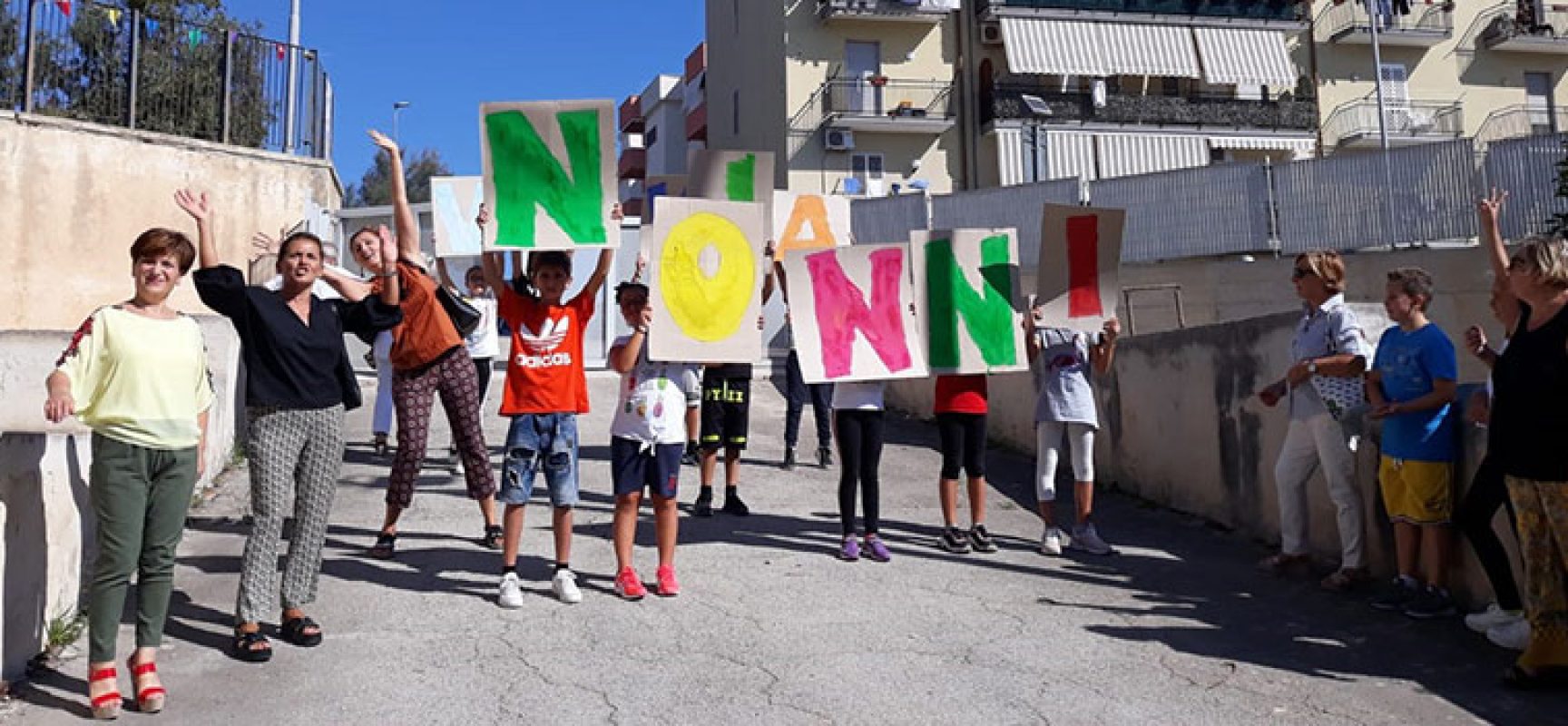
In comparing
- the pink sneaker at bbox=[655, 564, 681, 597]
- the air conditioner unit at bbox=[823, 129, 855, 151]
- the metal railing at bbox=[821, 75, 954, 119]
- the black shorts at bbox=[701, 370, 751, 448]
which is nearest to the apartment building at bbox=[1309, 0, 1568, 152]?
the metal railing at bbox=[821, 75, 954, 119]

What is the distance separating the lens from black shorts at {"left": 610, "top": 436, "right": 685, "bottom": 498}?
5.74 meters

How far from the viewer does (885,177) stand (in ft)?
103

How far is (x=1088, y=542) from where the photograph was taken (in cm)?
712

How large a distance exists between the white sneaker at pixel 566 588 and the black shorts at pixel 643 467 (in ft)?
1.53

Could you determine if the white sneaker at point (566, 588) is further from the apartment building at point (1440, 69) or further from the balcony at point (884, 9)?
the apartment building at point (1440, 69)

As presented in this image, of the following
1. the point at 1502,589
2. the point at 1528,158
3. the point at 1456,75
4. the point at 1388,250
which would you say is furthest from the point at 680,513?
the point at 1456,75

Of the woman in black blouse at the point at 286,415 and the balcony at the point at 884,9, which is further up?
the balcony at the point at 884,9

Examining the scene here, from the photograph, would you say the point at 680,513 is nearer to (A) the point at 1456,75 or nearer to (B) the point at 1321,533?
(B) the point at 1321,533

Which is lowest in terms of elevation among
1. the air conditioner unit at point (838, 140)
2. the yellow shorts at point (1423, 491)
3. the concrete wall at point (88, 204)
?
the yellow shorts at point (1423, 491)

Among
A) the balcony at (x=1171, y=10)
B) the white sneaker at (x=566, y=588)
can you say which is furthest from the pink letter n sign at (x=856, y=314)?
the balcony at (x=1171, y=10)

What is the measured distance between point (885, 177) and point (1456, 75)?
18739mm

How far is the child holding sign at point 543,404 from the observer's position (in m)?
5.63

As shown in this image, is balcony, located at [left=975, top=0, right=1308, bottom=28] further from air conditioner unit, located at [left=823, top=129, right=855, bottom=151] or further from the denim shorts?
the denim shorts

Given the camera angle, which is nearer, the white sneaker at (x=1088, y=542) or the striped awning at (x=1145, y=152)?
the white sneaker at (x=1088, y=542)
